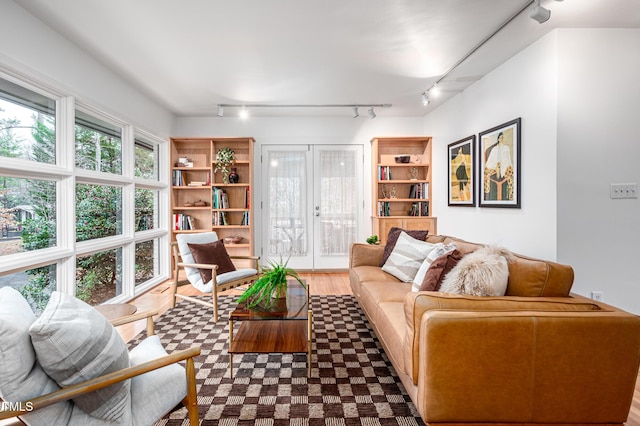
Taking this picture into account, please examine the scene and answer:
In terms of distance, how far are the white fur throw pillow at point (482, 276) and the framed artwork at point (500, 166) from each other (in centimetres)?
151

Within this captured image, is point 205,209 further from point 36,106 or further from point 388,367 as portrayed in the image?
point 388,367

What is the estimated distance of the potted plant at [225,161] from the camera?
4.74 meters

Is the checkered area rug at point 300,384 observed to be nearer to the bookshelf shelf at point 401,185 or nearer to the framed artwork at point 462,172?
the framed artwork at point 462,172

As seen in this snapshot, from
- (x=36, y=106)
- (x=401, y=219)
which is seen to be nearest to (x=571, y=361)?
(x=401, y=219)

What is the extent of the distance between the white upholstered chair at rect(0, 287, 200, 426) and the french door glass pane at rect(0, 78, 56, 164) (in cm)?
177

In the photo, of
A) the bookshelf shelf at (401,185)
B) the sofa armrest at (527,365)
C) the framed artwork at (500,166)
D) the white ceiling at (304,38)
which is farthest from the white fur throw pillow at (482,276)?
the bookshelf shelf at (401,185)

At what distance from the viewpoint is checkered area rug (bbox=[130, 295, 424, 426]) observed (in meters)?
1.66

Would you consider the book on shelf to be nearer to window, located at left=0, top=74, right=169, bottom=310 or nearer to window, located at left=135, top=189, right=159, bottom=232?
window, located at left=135, top=189, right=159, bottom=232

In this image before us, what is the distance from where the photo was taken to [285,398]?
182cm

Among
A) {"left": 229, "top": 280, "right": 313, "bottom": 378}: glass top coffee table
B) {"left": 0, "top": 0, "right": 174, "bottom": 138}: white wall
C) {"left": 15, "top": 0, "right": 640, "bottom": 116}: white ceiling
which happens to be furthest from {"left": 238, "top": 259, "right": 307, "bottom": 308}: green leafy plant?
{"left": 0, "top": 0, "right": 174, "bottom": 138}: white wall

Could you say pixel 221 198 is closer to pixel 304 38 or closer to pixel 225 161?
pixel 225 161

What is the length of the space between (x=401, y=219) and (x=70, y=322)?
168 inches

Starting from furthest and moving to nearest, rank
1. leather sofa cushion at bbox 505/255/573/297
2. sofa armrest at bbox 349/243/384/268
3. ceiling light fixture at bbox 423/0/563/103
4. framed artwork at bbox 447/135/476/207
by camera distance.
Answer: framed artwork at bbox 447/135/476/207 → sofa armrest at bbox 349/243/384/268 → ceiling light fixture at bbox 423/0/563/103 → leather sofa cushion at bbox 505/255/573/297

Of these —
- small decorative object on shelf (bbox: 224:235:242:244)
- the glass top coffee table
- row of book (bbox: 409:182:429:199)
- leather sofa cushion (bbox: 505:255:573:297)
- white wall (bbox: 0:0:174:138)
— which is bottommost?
the glass top coffee table
